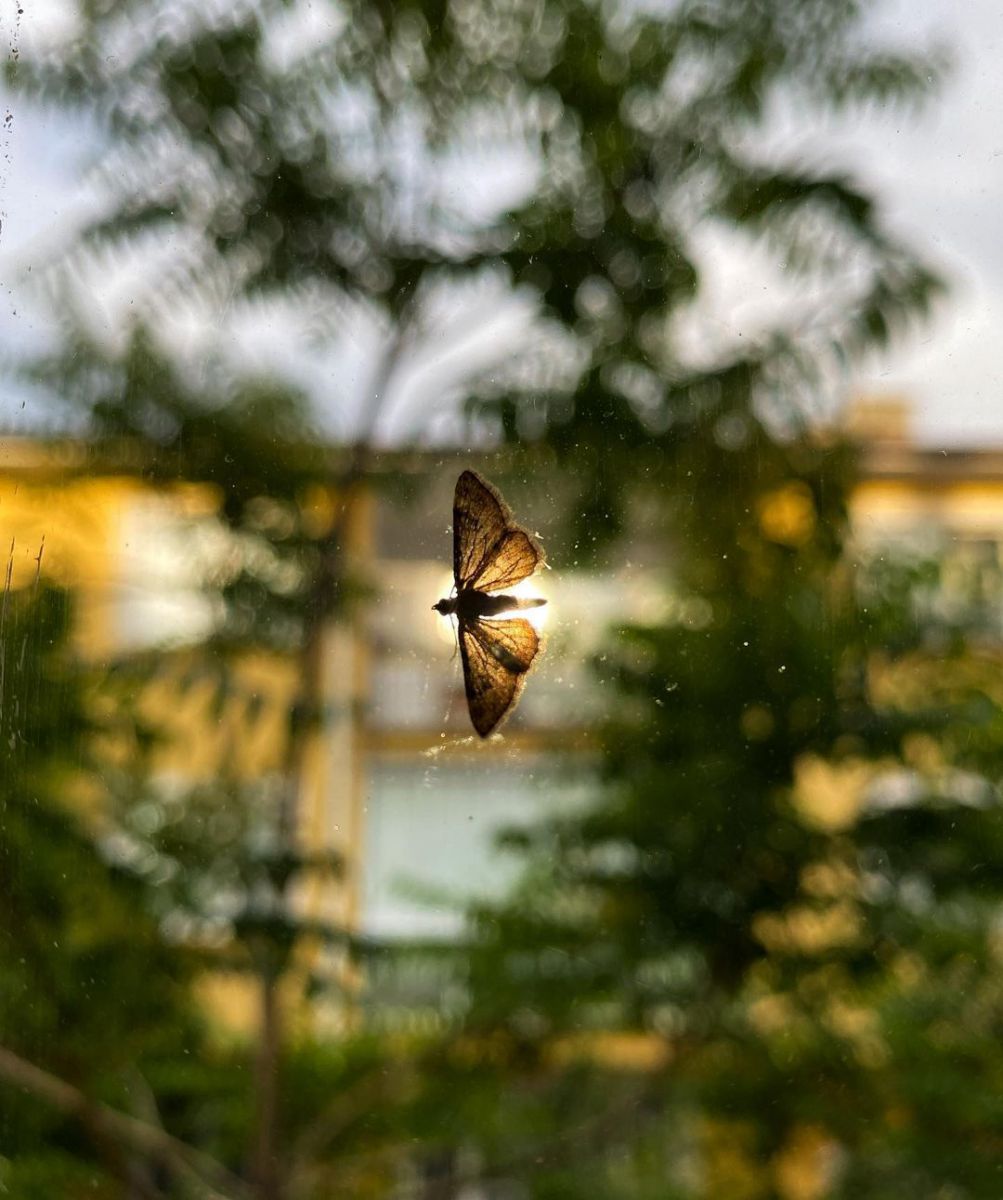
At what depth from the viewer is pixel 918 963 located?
50 centimetres

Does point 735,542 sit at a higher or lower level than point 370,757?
higher

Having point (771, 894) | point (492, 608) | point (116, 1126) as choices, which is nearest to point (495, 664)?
point (492, 608)

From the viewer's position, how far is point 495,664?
0.49 meters

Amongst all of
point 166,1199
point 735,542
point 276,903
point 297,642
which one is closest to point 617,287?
point 735,542

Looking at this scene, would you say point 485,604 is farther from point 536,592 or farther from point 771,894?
point 771,894

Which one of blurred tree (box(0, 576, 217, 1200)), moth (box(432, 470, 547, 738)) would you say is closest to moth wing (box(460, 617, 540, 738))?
moth (box(432, 470, 547, 738))

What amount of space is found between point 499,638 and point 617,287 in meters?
0.17

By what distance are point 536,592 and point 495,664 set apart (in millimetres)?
36

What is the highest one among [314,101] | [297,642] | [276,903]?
[314,101]

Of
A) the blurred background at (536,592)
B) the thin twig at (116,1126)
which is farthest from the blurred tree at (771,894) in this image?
the thin twig at (116,1126)

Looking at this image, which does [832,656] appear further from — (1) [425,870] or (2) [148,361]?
(2) [148,361]

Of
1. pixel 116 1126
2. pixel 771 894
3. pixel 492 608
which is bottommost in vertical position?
pixel 116 1126

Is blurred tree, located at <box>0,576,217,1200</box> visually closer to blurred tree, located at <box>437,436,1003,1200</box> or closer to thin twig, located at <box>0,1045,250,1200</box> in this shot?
thin twig, located at <box>0,1045,250,1200</box>

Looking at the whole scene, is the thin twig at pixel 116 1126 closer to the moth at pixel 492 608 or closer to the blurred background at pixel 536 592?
the blurred background at pixel 536 592
